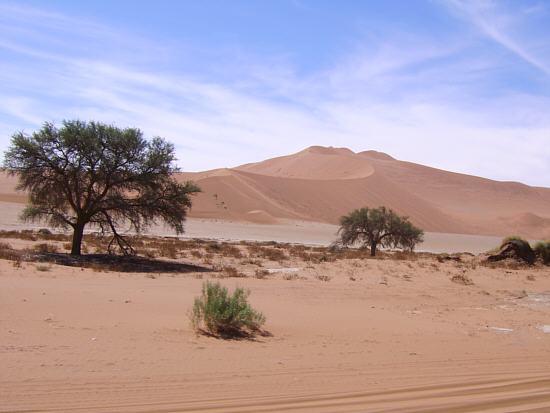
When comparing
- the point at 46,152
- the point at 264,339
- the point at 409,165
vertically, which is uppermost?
the point at 409,165

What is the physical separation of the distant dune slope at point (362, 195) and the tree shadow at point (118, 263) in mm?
57359

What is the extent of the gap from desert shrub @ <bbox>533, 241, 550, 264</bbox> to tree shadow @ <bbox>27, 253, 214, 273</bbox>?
19522 mm

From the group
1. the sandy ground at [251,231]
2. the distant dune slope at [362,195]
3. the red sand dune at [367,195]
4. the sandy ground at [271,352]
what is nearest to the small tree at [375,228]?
the sandy ground at [251,231]

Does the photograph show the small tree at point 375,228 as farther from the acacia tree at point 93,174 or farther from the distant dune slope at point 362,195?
the distant dune slope at point 362,195

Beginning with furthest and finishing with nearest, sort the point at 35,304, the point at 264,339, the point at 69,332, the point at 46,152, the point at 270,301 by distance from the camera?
1. the point at 46,152
2. the point at 270,301
3. the point at 35,304
4. the point at 264,339
5. the point at 69,332

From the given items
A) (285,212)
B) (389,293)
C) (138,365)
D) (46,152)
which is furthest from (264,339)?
(285,212)

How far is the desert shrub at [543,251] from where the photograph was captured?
32500 millimetres

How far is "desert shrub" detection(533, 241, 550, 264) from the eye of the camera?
32500 mm

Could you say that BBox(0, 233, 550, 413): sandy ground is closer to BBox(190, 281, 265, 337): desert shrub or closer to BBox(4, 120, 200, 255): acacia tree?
BBox(190, 281, 265, 337): desert shrub

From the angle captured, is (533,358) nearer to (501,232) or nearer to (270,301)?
(270,301)

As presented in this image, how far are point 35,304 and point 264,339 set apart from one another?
4709mm

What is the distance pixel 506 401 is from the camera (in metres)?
6.53

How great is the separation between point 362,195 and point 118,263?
107330 millimetres

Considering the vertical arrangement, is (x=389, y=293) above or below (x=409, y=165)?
below
